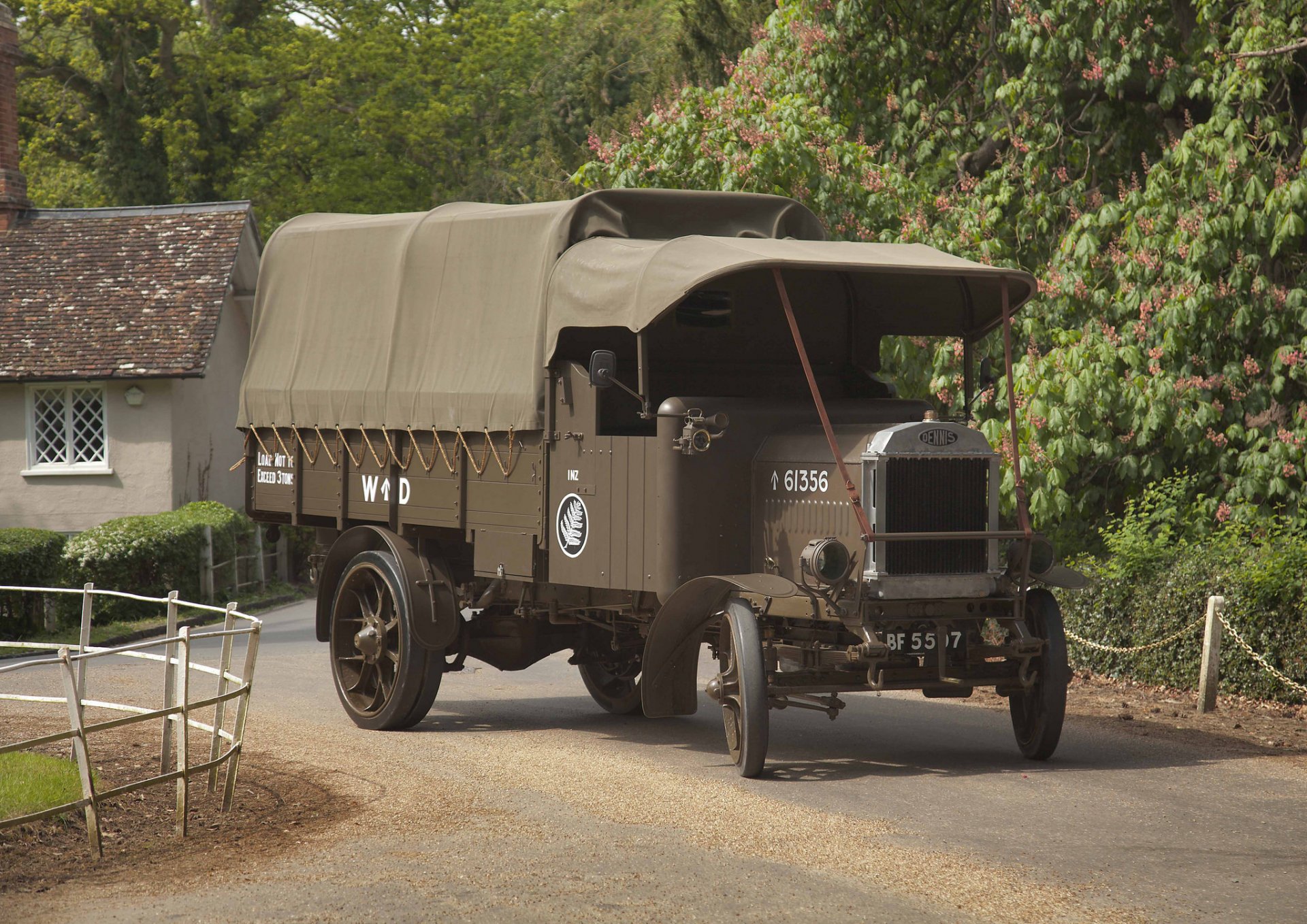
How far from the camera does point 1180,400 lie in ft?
48.5

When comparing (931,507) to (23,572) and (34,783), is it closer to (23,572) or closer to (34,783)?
(34,783)

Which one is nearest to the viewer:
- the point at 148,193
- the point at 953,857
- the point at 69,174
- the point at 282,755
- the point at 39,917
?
the point at 39,917

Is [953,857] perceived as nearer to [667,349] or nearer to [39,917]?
[39,917]

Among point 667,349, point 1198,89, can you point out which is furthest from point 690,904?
point 1198,89

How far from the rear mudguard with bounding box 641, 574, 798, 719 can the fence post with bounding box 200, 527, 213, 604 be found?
14.0 m

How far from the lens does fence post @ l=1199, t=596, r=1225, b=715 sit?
40.3 feet

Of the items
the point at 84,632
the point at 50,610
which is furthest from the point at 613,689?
Result: the point at 50,610

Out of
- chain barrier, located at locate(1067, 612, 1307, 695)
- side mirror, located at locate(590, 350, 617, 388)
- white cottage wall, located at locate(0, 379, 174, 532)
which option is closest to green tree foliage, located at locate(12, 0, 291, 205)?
white cottage wall, located at locate(0, 379, 174, 532)

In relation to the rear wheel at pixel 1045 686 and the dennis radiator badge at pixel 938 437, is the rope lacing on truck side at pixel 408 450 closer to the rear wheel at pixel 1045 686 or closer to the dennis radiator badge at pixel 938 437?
the dennis radiator badge at pixel 938 437

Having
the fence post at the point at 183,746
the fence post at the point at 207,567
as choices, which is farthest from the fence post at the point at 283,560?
the fence post at the point at 183,746

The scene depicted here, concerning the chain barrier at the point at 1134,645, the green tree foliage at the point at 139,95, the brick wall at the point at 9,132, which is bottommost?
the chain barrier at the point at 1134,645

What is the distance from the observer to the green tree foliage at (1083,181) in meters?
14.9

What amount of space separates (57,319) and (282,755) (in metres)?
19.5

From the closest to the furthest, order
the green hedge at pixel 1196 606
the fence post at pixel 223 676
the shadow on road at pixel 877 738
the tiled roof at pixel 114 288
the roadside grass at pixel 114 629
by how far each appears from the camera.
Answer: the fence post at pixel 223 676, the shadow on road at pixel 877 738, the green hedge at pixel 1196 606, the roadside grass at pixel 114 629, the tiled roof at pixel 114 288
